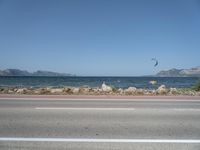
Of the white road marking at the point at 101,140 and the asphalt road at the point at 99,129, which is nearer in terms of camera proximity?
the asphalt road at the point at 99,129

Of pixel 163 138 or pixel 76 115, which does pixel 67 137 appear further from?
pixel 76 115

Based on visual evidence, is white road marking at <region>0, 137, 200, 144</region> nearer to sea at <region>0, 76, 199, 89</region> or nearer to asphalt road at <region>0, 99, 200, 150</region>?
asphalt road at <region>0, 99, 200, 150</region>

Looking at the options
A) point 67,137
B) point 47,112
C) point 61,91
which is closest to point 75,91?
point 61,91

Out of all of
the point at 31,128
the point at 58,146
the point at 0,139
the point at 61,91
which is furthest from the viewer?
the point at 61,91

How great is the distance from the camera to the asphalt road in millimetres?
6305

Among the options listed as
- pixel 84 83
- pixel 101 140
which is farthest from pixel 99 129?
pixel 84 83

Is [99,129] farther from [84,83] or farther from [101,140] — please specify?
[84,83]

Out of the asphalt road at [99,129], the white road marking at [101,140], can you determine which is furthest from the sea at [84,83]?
the white road marking at [101,140]

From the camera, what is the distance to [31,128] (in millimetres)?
7812

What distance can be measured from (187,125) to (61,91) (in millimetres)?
13096

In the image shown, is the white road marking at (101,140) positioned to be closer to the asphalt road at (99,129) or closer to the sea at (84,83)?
the asphalt road at (99,129)

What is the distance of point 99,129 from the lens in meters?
7.75

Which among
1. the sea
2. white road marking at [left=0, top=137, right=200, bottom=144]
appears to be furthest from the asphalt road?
the sea

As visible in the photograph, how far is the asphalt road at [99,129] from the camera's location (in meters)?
6.30
